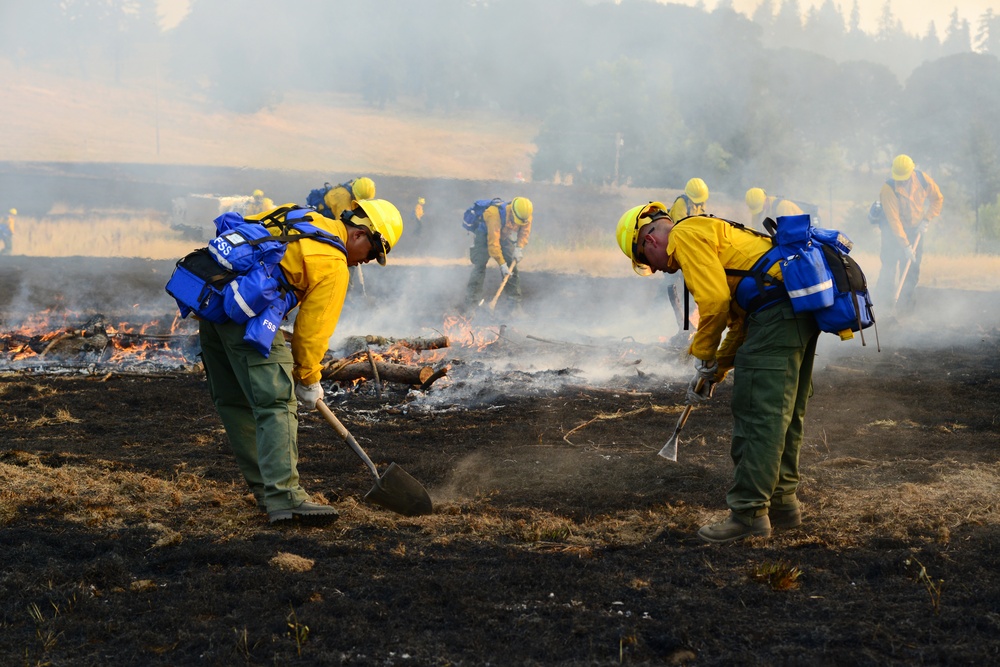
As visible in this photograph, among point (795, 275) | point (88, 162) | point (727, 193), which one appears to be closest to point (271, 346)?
point (795, 275)

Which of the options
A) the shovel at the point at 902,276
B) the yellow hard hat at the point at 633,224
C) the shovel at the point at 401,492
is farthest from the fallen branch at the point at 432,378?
the shovel at the point at 902,276

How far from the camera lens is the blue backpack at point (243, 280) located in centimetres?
446

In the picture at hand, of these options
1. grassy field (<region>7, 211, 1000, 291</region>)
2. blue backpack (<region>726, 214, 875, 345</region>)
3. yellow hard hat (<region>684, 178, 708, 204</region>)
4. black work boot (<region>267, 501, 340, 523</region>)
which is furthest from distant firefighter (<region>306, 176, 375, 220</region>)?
grassy field (<region>7, 211, 1000, 291</region>)

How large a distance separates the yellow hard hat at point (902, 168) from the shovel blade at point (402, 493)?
9.74m

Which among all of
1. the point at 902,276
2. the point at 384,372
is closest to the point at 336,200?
the point at 384,372

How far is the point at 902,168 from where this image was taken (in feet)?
41.5

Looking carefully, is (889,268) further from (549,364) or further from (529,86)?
(529,86)

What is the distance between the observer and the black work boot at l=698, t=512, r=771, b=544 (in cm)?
446

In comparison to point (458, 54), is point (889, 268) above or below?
below

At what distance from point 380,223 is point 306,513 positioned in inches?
58.1

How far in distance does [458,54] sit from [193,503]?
3375 cm

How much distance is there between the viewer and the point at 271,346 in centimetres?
457

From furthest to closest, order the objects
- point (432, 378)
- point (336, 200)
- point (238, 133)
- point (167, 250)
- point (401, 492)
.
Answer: point (238, 133)
point (167, 250)
point (336, 200)
point (432, 378)
point (401, 492)

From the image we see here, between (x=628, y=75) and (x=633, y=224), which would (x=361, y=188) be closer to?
(x=633, y=224)
